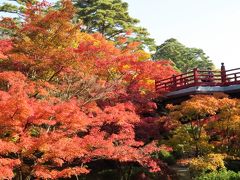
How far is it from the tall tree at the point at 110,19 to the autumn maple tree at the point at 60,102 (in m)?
18.1

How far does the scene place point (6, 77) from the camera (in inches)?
611

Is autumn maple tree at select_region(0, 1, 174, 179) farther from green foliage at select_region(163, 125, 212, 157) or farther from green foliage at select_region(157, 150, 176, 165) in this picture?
green foliage at select_region(157, 150, 176, 165)

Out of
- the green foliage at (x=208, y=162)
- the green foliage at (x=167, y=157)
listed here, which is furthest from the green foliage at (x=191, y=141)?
the green foliage at (x=167, y=157)

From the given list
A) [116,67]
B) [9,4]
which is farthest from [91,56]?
[9,4]

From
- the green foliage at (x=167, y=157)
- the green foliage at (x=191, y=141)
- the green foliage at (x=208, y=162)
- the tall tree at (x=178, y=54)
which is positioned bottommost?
the green foliage at (x=167, y=157)

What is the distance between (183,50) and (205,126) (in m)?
35.5

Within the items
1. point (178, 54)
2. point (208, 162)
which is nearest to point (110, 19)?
point (178, 54)

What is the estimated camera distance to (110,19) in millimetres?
39094

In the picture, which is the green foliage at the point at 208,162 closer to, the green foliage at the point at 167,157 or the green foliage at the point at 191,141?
the green foliage at the point at 191,141

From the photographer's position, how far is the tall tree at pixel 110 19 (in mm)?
39219

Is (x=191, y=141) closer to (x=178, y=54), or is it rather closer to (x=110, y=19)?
(x=110, y=19)

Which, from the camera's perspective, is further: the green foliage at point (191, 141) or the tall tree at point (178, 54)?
the tall tree at point (178, 54)

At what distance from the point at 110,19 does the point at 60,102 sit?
2408cm

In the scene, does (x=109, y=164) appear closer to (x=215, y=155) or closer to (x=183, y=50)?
(x=215, y=155)
